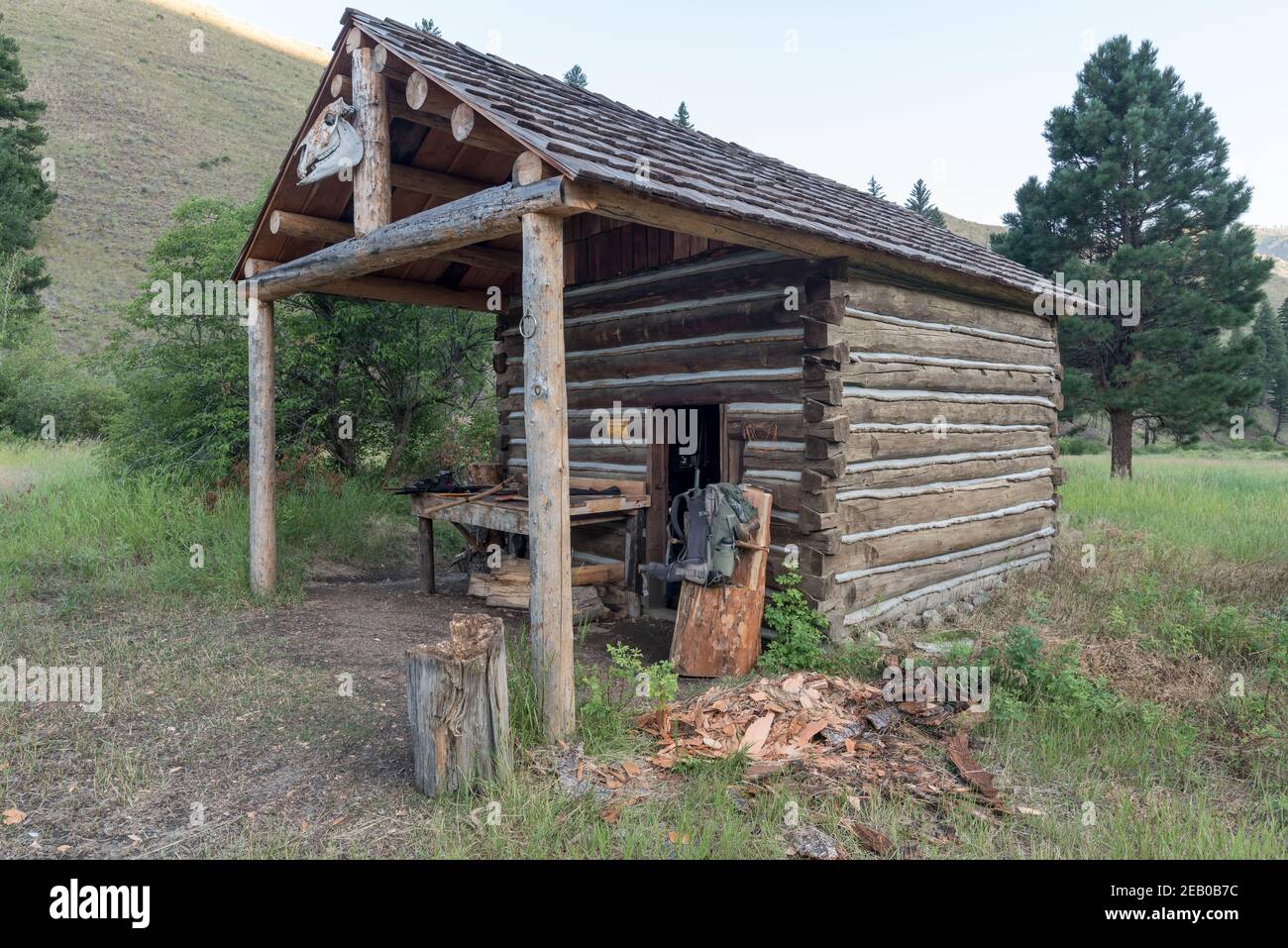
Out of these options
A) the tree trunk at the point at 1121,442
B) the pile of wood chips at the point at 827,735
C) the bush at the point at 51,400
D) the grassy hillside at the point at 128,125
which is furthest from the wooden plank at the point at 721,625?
the grassy hillside at the point at 128,125

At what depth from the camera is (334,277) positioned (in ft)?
23.4

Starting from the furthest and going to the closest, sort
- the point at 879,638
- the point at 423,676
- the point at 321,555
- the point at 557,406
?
the point at 321,555 < the point at 879,638 < the point at 557,406 < the point at 423,676

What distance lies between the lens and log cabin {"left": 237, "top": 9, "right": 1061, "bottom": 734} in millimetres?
4801

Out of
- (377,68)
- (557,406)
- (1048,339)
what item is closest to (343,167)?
(377,68)

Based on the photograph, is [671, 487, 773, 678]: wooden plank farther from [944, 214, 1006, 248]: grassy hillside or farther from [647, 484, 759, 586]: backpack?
[944, 214, 1006, 248]: grassy hillside

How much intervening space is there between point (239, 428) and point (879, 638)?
8.79m

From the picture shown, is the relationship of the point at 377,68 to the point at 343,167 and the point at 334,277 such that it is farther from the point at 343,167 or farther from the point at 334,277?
the point at 334,277

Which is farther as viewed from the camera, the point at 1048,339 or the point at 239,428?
the point at 239,428

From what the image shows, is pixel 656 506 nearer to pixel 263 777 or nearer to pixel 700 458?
pixel 700 458

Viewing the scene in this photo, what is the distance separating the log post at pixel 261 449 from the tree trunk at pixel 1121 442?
18.3 metres

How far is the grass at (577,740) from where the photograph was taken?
360 cm

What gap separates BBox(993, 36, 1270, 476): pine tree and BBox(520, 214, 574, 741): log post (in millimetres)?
16850

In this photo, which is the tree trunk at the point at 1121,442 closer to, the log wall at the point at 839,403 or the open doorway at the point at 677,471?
the log wall at the point at 839,403

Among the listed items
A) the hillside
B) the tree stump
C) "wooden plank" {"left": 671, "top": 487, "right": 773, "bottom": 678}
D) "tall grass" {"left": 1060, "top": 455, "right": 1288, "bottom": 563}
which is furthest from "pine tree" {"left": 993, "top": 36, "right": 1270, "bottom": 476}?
the hillside
